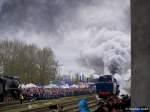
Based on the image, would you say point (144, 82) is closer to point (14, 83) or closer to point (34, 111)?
point (34, 111)

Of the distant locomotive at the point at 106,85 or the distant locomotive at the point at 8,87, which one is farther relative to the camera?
the distant locomotive at the point at 106,85

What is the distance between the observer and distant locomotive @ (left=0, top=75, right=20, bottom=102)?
34406 mm

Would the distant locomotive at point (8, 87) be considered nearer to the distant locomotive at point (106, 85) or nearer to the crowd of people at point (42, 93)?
the crowd of people at point (42, 93)

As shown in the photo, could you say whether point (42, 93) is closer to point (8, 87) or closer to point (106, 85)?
point (106, 85)

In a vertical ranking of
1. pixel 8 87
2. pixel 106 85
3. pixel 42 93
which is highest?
pixel 106 85

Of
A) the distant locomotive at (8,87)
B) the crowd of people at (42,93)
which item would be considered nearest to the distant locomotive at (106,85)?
the crowd of people at (42,93)

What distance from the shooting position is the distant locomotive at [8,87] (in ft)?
113

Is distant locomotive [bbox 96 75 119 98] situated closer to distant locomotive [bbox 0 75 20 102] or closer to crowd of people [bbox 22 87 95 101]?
crowd of people [bbox 22 87 95 101]

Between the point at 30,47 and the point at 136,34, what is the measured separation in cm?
7188

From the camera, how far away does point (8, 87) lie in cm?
3544

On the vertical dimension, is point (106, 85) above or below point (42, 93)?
above

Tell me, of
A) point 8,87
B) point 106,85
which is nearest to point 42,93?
point 106,85

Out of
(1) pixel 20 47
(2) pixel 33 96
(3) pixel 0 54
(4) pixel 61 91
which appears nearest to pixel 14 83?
(2) pixel 33 96

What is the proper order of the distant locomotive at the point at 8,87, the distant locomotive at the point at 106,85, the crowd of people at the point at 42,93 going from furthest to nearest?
1. the crowd of people at the point at 42,93
2. the distant locomotive at the point at 106,85
3. the distant locomotive at the point at 8,87
